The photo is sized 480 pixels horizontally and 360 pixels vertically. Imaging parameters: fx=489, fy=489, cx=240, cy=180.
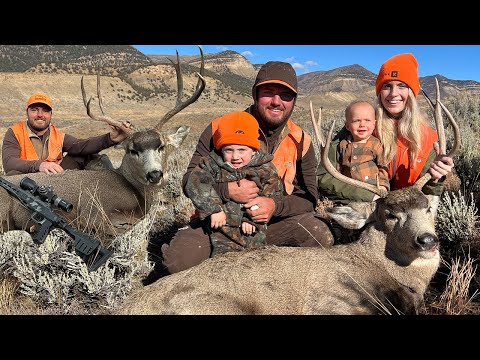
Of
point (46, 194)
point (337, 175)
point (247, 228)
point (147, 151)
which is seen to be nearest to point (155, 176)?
point (147, 151)

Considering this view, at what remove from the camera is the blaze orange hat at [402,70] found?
5.09 meters

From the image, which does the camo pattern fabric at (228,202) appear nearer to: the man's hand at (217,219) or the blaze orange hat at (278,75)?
the man's hand at (217,219)

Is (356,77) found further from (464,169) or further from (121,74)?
(464,169)

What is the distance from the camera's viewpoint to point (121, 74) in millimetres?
66750

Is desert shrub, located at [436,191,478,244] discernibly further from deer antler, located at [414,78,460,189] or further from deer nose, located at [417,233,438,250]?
deer nose, located at [417,233,438,250]

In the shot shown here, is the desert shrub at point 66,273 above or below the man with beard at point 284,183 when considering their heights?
below

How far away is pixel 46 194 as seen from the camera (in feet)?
16.6

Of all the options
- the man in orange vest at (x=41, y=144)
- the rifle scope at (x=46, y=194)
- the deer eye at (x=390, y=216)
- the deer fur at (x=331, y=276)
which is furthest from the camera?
the man in orange vest at (x=41, y=144)

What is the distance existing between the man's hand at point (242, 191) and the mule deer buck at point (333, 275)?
0.78 meters

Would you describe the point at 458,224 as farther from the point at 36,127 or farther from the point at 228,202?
the point at 36,127

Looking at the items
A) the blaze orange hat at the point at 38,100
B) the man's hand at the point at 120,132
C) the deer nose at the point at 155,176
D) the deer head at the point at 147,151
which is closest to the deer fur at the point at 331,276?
the deer nose at the point at 155,176

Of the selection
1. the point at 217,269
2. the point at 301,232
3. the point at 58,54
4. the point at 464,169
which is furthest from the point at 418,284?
the point at 58,54

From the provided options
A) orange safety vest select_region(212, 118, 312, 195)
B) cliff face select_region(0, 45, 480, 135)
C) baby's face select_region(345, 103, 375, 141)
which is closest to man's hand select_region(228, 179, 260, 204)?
orange safety vest select_region(212, 118, 312, 195)

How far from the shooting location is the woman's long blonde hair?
5.15m
